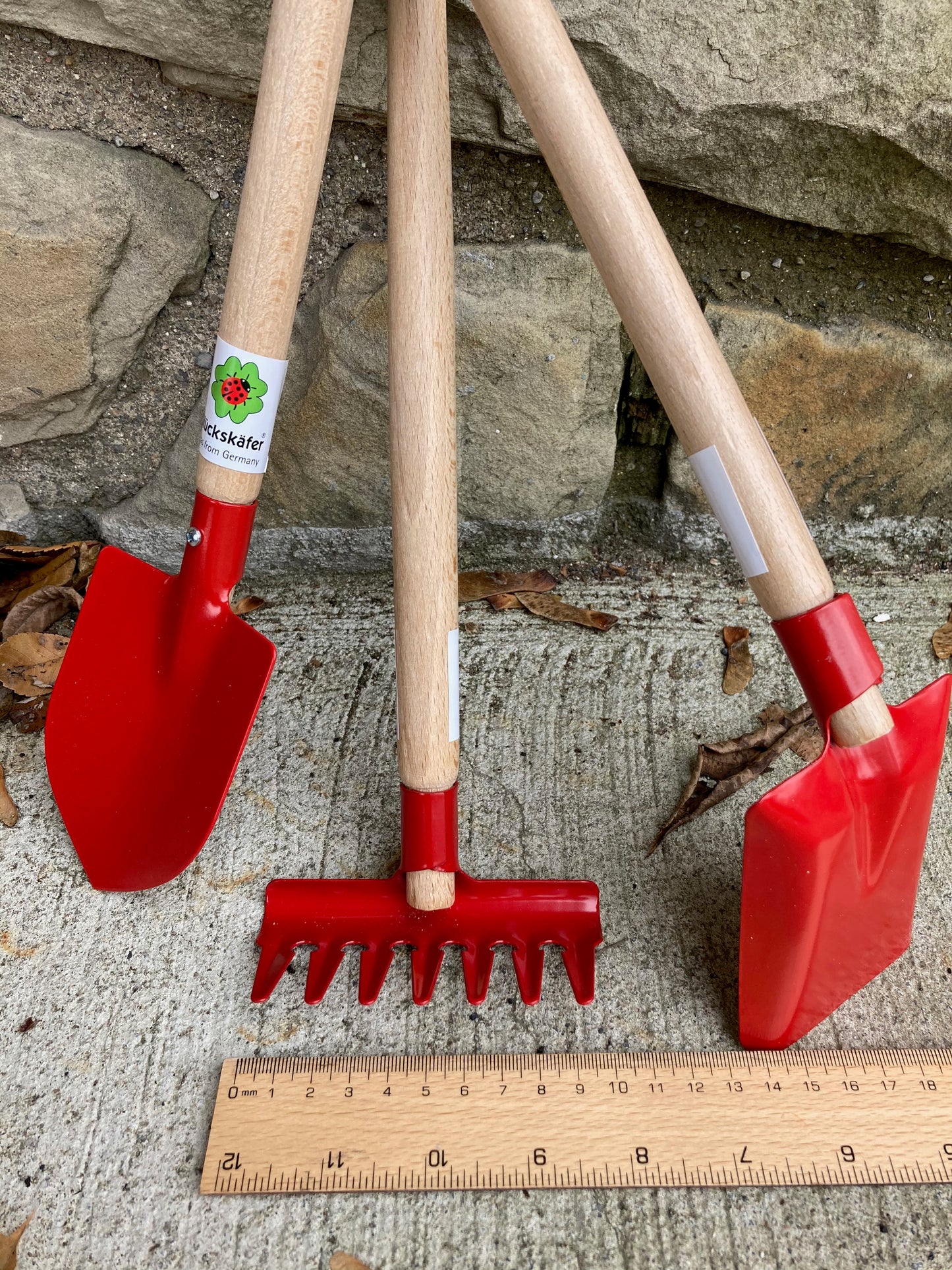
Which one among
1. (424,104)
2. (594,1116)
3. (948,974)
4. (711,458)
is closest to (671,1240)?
(594,1116)

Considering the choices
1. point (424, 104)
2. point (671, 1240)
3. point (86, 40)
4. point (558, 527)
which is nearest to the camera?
point (671, 1240)

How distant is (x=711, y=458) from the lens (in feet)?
2.55

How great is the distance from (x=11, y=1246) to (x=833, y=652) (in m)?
0.87

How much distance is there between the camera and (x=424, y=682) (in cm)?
87

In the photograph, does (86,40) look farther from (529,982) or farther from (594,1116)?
(594,1116)

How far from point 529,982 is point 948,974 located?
43 cm

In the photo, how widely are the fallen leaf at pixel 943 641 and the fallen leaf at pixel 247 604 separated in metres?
0.96

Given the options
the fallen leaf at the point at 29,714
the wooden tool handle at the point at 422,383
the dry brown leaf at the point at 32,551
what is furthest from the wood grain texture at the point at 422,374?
the dry brown leaf at the point at 32,551

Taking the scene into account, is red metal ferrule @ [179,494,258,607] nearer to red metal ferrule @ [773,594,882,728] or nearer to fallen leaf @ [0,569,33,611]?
fallen leaf @ [0,569,33,611]

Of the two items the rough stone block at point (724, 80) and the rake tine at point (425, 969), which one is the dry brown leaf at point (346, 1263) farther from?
the rough stone block at point (724, 80)

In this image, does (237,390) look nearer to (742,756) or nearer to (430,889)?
(430,889)

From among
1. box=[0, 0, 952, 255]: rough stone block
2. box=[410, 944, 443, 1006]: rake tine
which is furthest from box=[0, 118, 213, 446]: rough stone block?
box=[410, 944, 443, 1006]: rake tine

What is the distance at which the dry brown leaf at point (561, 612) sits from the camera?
1.26 metres

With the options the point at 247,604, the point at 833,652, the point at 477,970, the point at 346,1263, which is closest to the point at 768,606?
the point at 833,652
